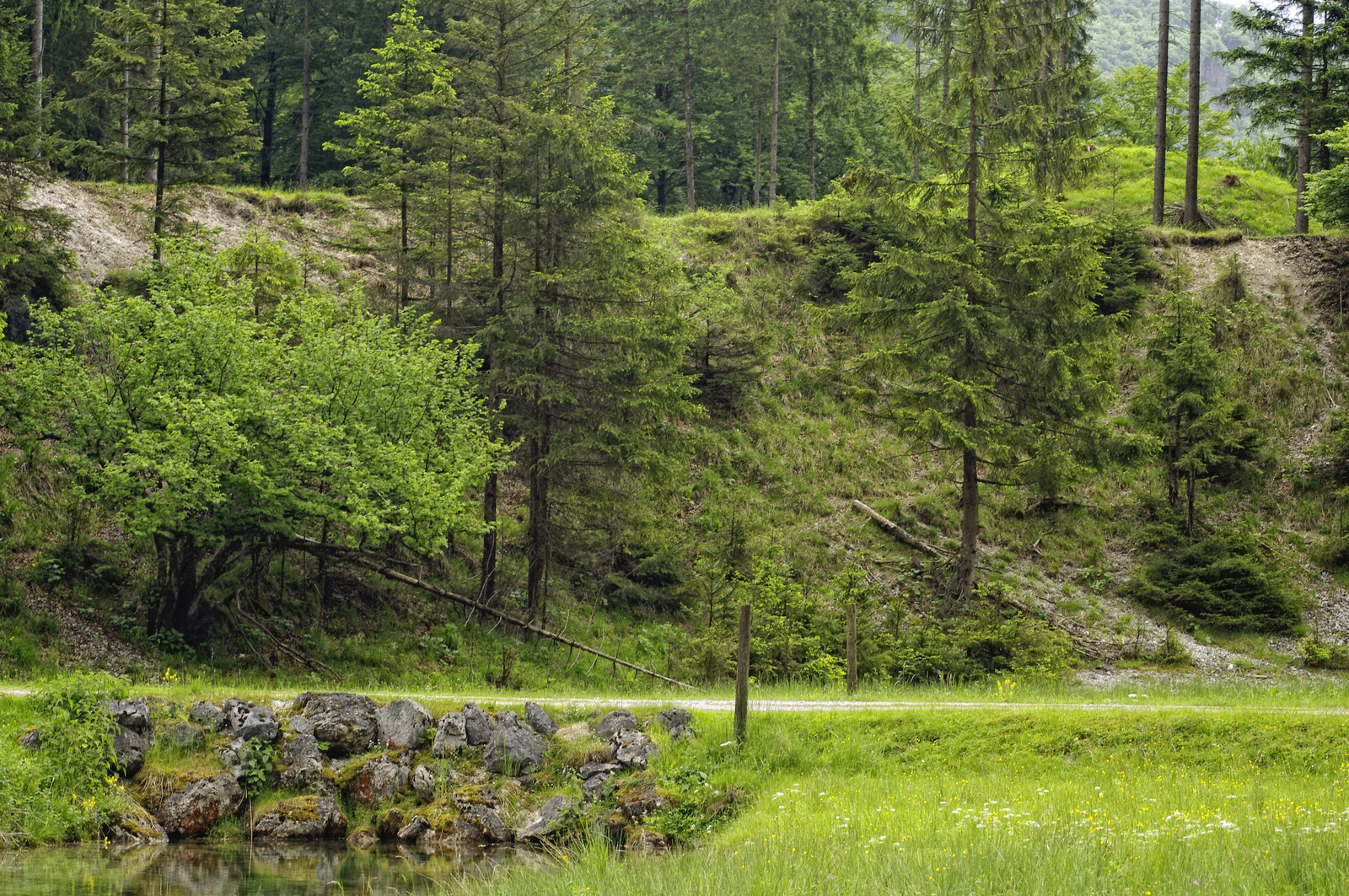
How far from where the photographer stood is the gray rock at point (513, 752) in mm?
12703

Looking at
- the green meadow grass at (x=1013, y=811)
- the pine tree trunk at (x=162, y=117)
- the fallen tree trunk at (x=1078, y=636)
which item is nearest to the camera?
the green meadow grass at (x=1013, y=811)

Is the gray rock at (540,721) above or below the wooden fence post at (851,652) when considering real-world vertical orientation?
below

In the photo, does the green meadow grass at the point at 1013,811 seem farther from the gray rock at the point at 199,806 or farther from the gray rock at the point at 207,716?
the gray rock at the point at 207,716

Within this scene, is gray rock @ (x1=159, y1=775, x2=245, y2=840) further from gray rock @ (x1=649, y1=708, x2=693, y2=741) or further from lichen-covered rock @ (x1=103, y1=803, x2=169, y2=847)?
gray rock @ (x1=649, y1=708, x2=693, y2=741)

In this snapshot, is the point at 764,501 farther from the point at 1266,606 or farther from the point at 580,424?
the point at 1266,606

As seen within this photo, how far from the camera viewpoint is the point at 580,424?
2077cm

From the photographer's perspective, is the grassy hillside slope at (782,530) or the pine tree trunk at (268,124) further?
the pine tree trunk at (268,124)

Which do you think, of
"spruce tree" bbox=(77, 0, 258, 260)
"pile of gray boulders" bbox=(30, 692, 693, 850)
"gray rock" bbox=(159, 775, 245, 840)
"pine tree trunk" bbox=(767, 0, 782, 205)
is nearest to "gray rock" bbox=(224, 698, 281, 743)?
"pile of gray boulders" bbox=(30, 692, 693, 850)

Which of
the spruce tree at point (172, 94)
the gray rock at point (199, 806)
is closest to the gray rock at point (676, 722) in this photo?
the gray rock at point (199, 806)

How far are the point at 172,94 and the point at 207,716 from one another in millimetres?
15339

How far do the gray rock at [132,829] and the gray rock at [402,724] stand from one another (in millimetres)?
2677

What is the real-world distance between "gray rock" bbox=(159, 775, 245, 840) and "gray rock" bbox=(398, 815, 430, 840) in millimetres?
2030

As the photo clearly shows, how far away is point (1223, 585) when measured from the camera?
933 inches

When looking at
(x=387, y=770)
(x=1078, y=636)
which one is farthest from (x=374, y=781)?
(x=1078, y=636)
